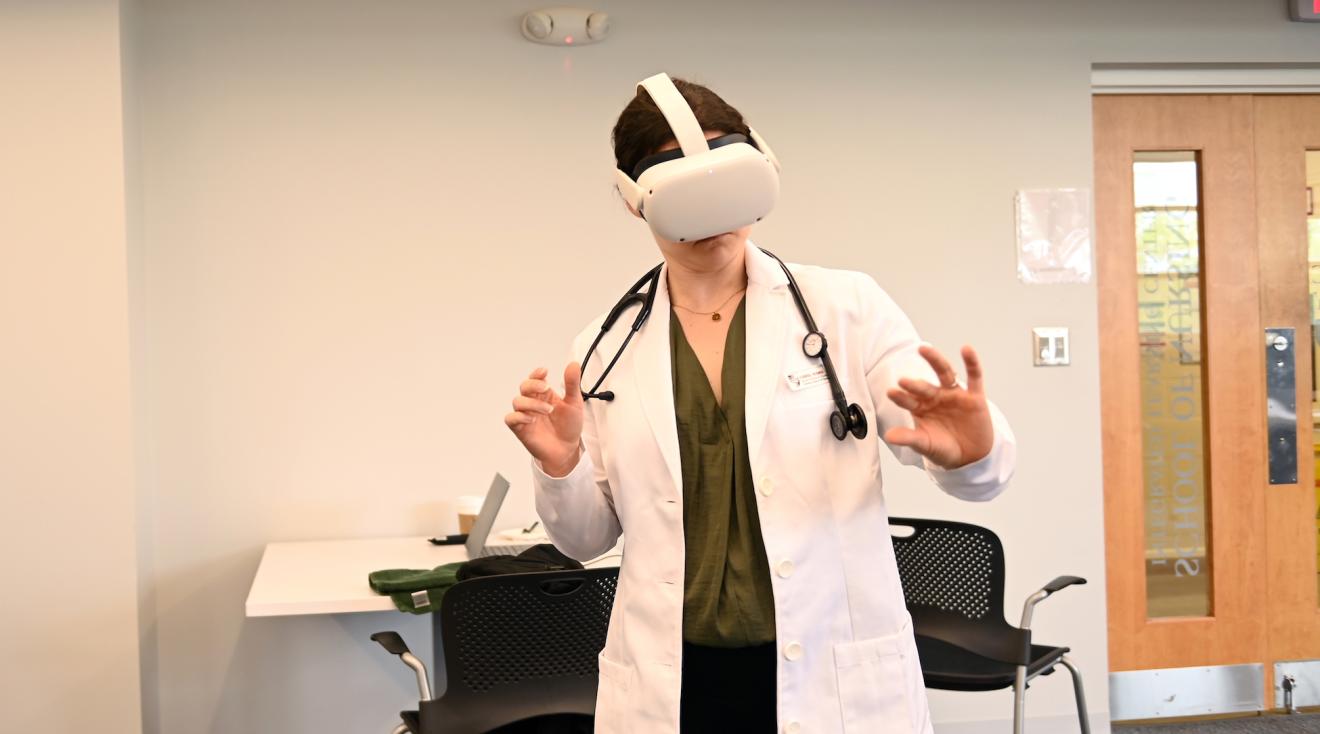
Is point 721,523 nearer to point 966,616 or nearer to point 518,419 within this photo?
point 518,419

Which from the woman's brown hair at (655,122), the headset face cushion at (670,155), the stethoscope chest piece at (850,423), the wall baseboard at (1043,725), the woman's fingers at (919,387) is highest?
the woman's brown hair at (655,122)

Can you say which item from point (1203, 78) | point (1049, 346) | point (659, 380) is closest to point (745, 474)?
point (659, 380)

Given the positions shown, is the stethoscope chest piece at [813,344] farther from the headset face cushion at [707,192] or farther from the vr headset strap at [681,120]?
the vr headset strap at [681,120]

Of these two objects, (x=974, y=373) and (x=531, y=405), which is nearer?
(x=974, y=373)

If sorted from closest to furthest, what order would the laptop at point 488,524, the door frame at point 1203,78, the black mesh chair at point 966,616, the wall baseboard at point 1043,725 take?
the black mesh chair at point 966,616 < the laptop at point 488,524 < the wall baseboard at point 1043,725 < the door frame at point 1203,78

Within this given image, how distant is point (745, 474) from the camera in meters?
1.48

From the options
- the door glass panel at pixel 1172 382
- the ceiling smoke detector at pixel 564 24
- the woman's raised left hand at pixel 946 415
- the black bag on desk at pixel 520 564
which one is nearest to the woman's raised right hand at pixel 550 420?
the woman's raised left hand at pixel 946 415

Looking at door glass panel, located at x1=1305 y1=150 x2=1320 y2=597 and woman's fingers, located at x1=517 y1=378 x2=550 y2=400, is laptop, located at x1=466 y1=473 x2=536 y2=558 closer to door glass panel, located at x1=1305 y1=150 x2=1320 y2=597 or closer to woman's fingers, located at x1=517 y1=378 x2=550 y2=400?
woman's fingers, located at x1=517 y1=378 x2=550 y2=400

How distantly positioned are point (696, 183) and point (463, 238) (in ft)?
8.02

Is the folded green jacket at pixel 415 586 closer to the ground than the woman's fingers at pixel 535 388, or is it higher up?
closer to the ground

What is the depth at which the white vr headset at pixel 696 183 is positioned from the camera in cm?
146

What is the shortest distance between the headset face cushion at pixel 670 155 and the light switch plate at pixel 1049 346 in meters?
2.79

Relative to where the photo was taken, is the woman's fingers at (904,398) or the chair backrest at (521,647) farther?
the chair backrest at (521,647)

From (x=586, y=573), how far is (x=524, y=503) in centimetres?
144
